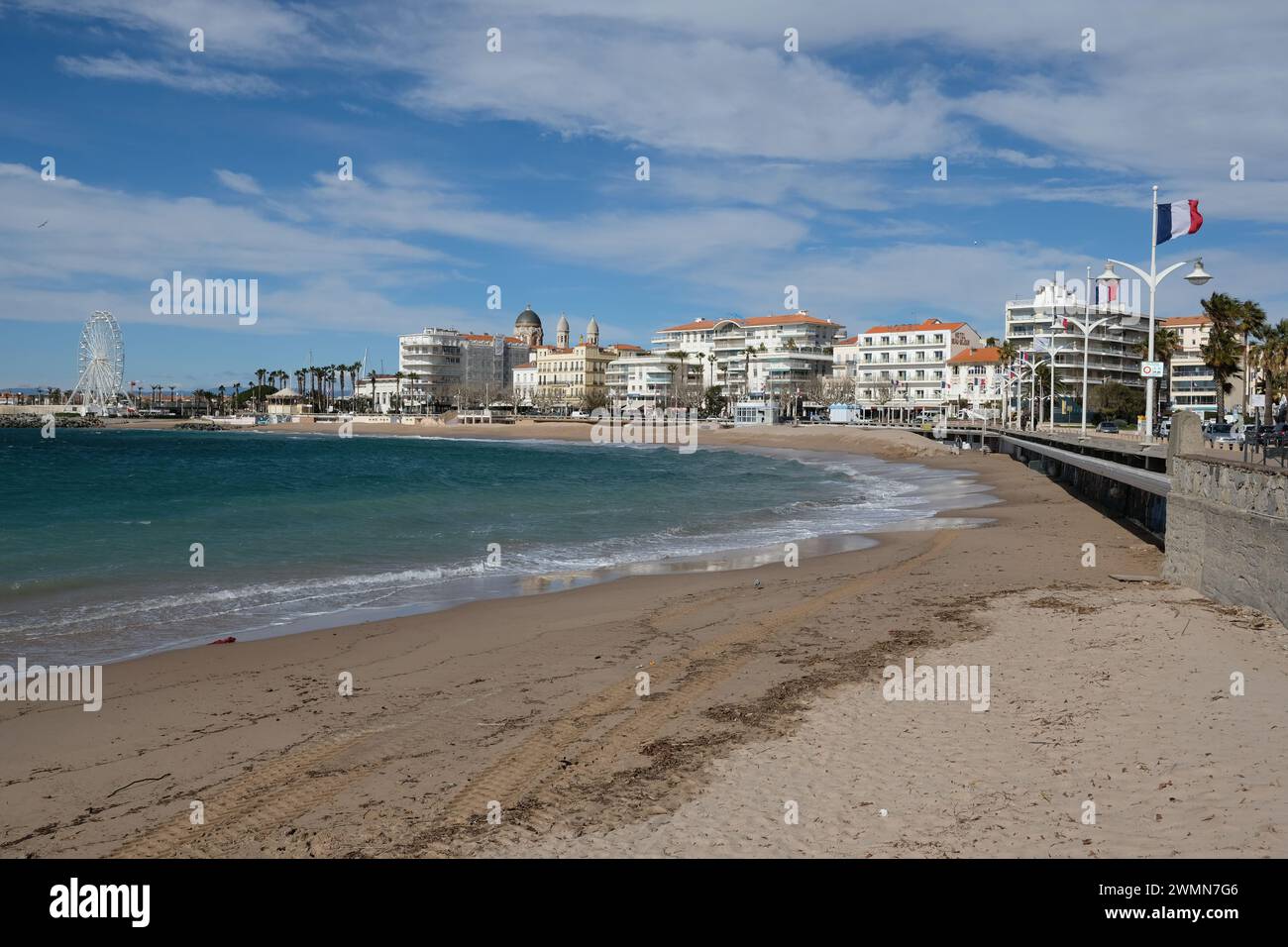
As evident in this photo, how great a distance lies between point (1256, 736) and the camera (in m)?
6.48

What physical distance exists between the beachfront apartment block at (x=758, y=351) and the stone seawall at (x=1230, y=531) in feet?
393

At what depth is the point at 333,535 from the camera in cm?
2341

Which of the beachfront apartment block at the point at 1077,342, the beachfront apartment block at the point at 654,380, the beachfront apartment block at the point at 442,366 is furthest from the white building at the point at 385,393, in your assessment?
the beachfront apartment block at the point at 1077,342

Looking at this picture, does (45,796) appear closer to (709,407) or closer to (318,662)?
(318,662)

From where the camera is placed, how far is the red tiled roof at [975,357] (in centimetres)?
11750

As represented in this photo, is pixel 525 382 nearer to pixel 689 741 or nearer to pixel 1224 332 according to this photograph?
pixel 1224 332

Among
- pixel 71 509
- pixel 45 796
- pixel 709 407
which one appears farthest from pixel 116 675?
pixel 709 407

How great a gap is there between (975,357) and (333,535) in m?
111

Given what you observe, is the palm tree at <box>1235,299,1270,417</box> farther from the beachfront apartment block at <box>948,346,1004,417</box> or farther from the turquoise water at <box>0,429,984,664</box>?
the beachfront apartment block at <box>948,346,1004,417</box>

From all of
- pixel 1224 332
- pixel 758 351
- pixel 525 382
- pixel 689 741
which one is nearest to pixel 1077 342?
pixel 758 351

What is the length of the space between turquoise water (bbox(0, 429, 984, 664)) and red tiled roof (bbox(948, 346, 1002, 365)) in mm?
75154

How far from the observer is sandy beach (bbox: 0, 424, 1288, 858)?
216 inches

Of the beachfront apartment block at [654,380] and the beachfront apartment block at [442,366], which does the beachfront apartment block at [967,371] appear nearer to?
the beachfront apartment block at [654,380]
